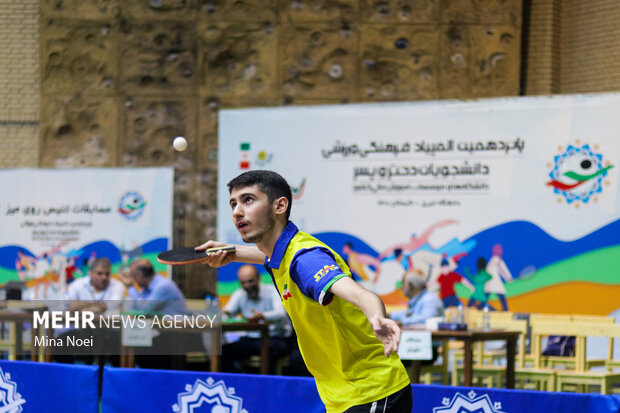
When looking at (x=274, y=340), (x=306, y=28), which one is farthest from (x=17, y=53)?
(x=274, y=340)

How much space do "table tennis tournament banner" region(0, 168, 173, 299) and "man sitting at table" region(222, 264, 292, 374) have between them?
1.42m

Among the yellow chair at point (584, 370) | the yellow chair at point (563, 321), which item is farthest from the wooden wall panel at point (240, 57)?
the yellow chair at point (584, 370)

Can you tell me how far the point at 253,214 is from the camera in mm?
3533

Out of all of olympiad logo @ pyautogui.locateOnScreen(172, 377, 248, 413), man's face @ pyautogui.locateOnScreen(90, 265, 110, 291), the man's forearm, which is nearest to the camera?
the man's forearm

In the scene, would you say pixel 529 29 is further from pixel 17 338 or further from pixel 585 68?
pixel 17 338

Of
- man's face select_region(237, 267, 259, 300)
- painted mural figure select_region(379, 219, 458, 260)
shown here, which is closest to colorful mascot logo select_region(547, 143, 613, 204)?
painted mural figure select_region(379, 219, 458, 260)

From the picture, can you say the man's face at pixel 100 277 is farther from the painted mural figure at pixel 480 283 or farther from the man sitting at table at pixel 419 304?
the painted mural figure at pixel 480 283

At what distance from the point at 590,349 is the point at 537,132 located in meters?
2.32

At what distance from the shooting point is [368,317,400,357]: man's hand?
Answer: 104 inches

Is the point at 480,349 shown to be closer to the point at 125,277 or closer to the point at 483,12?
the point at 125,277

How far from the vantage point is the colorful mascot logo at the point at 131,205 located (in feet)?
37.4

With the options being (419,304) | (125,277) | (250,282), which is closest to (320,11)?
(250,282)

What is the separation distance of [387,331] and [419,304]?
641 centimetres

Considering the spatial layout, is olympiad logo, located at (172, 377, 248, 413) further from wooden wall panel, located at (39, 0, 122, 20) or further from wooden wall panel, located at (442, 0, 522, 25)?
wooden wall panel, located at (39, 0, 122, 20)
